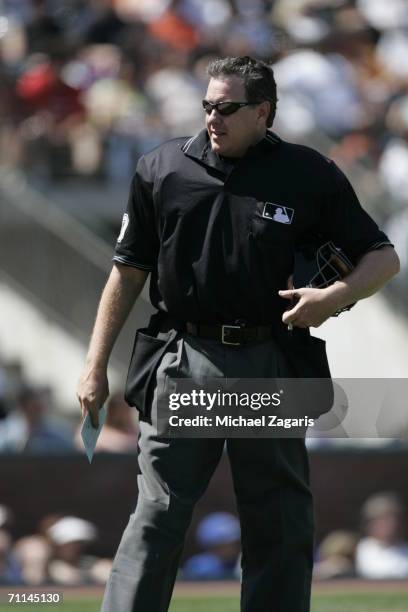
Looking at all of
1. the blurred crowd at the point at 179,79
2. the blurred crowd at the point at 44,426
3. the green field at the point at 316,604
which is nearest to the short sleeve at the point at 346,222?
the green field at the point at 316,604

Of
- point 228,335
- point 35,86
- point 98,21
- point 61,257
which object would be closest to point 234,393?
point 228,335

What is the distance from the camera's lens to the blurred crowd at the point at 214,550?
7.45 meters

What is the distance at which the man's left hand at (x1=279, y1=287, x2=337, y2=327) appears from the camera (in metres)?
4.13

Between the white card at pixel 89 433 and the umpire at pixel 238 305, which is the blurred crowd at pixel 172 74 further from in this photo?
the white card at pixel 89 433

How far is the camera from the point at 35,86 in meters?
11.6

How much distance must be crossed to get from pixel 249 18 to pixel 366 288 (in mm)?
9193

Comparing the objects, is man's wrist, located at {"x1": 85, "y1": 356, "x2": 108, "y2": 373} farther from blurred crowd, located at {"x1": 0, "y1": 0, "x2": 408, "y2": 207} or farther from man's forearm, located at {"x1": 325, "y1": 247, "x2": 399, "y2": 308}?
blurred crowd, located at {"x1": 0, "y1": 0, "x2": 408, "y2": 207}

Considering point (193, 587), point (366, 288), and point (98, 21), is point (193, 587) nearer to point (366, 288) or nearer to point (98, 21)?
point (366, 288)

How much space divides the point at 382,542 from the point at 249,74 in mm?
4262

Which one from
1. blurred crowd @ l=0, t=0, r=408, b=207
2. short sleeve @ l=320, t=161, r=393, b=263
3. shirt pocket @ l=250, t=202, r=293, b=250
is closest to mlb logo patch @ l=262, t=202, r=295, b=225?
shirt pocket @ l=250, t=202, r=293, b=250

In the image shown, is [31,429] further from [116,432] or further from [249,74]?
[249,74]

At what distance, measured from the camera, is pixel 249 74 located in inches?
166

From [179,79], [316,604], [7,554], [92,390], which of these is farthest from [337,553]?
[179,79]

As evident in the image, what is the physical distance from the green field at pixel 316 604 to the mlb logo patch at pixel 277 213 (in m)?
2.75
